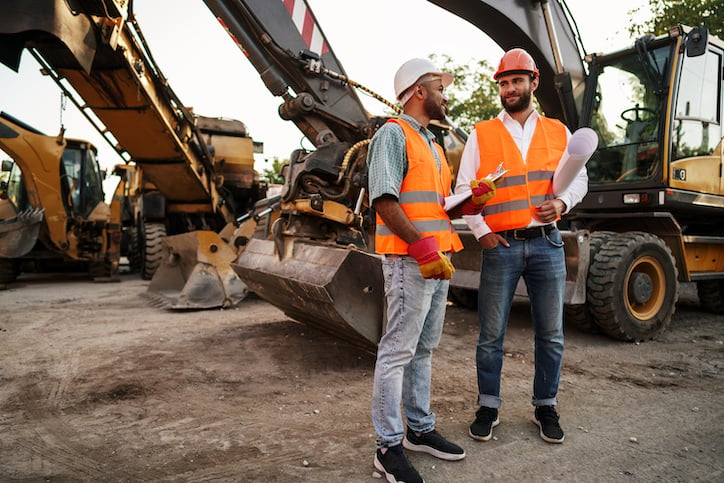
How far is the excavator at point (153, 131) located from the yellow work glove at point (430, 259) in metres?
3.52

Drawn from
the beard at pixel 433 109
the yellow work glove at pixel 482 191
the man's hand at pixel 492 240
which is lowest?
the man's hand at pixel 492 240

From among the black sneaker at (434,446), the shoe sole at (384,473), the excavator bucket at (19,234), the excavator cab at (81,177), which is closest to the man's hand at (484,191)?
the black sneaker at (434,446)

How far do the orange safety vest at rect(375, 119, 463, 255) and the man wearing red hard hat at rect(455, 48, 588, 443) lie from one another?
0.40m

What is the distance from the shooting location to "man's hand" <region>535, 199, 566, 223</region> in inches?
107

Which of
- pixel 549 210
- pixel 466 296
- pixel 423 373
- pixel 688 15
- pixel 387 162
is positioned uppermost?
pixel 688 15

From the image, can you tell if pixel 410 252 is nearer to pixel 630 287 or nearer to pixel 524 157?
pixel 524 157

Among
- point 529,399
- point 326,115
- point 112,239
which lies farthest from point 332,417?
point 112,239

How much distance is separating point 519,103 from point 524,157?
29cm

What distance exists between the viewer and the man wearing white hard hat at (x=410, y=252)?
2266 mm

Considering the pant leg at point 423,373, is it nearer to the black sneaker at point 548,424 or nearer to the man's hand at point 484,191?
the man's hand at point 484,191

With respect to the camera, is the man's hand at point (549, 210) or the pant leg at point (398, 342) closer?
the pant leg at point (398, 342)

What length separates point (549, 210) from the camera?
8.95 feet

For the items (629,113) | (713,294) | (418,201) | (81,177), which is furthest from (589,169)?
(81,177)

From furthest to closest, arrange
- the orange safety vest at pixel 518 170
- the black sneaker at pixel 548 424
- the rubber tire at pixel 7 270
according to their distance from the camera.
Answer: the rubber tire at pixel 7 270 < the orange safety vest at pixel 518 170 < the black sneaker at pixel 548 424
